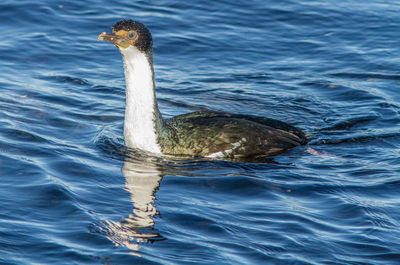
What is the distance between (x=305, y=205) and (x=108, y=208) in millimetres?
2190

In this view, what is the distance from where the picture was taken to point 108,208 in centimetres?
790

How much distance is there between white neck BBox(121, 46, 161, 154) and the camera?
9.23 metres

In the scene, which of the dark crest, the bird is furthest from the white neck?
the dark crest

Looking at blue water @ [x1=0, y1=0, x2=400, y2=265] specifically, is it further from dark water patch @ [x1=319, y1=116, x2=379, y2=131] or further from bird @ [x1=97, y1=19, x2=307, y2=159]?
bird @ [x1=97, y1=19, x2=307, y2=159]

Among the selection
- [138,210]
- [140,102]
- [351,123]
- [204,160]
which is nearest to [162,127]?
[140,102]

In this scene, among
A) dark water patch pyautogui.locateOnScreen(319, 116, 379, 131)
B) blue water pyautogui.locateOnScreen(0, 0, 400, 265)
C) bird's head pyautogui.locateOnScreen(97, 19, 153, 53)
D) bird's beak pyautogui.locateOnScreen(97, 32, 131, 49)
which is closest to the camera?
blue water pyautogui.locateOnScreen(0, 0, 400, 265)

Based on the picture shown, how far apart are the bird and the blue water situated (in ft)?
0.59

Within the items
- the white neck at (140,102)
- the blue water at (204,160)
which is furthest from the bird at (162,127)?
the blue water at (204,160)

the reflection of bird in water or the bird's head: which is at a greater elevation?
the bird's head

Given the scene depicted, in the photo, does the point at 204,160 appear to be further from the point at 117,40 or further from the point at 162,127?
the point at 117,40

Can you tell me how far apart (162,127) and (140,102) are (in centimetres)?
43

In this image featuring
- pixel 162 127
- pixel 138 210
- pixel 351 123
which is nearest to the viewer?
pixel 138 210

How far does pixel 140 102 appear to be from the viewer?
9.33 meters

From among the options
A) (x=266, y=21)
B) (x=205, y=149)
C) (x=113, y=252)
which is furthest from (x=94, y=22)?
(x=113, y=252)
